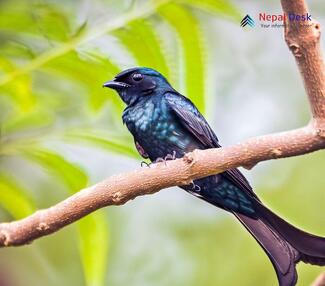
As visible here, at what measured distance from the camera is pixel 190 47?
77 centimetres

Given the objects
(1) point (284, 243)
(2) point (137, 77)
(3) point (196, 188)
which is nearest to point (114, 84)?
(2) point (137, 77)

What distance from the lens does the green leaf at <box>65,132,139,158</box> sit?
2.68ft

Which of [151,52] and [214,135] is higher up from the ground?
[151,52]

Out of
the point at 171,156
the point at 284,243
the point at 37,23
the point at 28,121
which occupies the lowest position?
the point at 284,243

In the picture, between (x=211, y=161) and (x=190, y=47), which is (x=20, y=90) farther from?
(x=211, y=161)

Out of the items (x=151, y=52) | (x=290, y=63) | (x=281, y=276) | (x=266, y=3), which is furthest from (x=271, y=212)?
(x=290, y=63)

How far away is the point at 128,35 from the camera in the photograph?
33.0 inches

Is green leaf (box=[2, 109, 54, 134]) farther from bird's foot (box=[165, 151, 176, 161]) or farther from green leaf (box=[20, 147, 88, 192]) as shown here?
bird's foot (box=[165, 151, 176, 161])

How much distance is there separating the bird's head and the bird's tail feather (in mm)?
188

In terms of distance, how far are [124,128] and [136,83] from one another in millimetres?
148

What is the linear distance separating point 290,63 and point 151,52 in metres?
0.44

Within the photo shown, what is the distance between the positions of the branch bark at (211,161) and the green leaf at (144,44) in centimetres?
16

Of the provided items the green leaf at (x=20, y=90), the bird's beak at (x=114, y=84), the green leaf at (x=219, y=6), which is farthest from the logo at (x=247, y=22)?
the green leaf at (x=20, y=90)

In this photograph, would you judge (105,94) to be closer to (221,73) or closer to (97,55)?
(97,55)
